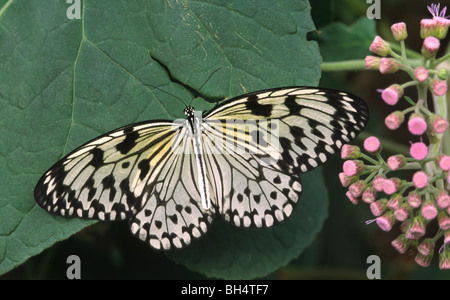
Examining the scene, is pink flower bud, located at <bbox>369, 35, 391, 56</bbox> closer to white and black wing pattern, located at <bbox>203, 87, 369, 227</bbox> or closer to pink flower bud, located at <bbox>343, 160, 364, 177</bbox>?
white and black wing pattern, located at <bbox>203, 87, 369, 227</bbox>

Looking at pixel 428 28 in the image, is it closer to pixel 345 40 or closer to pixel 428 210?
pixel 428 210

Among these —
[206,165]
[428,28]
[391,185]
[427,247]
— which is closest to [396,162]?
[391,185]

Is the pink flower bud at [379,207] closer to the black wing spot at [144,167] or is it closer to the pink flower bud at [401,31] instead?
the pink flower bud at [401,31]

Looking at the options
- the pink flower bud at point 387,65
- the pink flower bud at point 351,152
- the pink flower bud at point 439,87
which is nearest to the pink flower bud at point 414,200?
the pink flower bud at point 351,152

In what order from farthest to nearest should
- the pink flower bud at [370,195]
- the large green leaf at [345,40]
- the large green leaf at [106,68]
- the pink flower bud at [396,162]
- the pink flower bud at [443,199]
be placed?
the large green leaf at [345,40] < the large green leaf at [106,68] < the pink flower bud at [370,195] < the pink flower bud at [396,162] < the pink flower bud at [443,199]

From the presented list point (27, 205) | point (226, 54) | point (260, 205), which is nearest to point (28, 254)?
point (27, 205)
